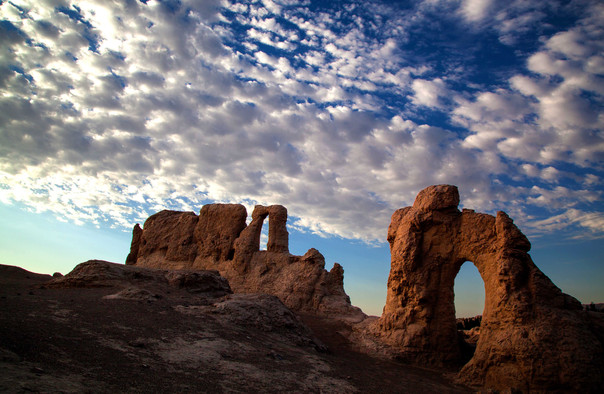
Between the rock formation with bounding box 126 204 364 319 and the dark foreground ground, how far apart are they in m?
5.90

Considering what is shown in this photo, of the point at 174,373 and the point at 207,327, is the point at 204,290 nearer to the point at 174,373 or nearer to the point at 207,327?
the point at 207,327

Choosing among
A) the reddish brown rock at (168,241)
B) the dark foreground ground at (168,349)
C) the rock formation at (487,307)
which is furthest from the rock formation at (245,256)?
the dark foreground ground at (168,349)

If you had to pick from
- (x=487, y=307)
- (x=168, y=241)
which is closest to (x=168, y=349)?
(x=487, y=307)

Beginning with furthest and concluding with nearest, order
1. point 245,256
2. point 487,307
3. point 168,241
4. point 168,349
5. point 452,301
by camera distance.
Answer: point 168,241 < point 245,256 < point 452,301 < point 487,307 < point 168,349

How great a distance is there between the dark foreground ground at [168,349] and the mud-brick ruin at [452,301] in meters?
1.11

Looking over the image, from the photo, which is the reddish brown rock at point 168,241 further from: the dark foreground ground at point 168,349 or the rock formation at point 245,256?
the dark foreground ground at point 168,349

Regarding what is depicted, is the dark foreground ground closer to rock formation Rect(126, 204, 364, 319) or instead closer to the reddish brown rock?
rock formation Rect(126, 204, 364, 319)

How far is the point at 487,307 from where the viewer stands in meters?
10.1

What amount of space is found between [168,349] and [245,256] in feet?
44.7

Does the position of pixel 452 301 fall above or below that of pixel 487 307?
above

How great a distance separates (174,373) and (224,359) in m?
Answer: 1.45

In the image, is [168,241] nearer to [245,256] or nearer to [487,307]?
[245,256]

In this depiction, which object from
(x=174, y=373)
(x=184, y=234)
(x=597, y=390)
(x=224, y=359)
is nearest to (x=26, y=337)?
(x=174, y=373)

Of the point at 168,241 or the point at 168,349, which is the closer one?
the point at 168,349
